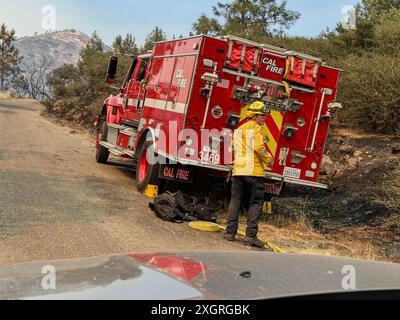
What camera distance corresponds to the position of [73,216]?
25.0 ft

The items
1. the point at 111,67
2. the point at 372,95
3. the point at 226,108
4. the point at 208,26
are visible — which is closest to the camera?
the point at 226,108

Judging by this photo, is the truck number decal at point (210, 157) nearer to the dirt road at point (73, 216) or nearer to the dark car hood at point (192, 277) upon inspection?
the dirt road at point (73, 216)

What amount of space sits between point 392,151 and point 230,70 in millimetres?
6577

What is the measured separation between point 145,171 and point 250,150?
3.40 metres

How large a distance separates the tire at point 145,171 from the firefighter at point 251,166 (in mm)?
2369

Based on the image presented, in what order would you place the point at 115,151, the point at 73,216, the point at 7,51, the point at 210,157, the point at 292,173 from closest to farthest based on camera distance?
the point at 73,216 < the point at 210,157 < the point at 292,173 < the point at 115,151 < the point at 7,51

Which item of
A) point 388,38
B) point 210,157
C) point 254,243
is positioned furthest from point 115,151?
point 388,38

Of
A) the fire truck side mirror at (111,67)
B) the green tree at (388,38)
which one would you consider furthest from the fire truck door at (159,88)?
the green tree at (388,38)

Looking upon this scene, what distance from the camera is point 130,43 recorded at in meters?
43.1

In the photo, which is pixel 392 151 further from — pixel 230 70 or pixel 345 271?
pixel 345 271

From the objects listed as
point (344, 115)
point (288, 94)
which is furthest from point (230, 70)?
point (344, 115)

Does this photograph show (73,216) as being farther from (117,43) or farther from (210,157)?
(117,43)

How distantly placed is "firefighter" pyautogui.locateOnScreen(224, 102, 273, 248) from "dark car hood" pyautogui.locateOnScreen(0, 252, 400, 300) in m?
4.74
